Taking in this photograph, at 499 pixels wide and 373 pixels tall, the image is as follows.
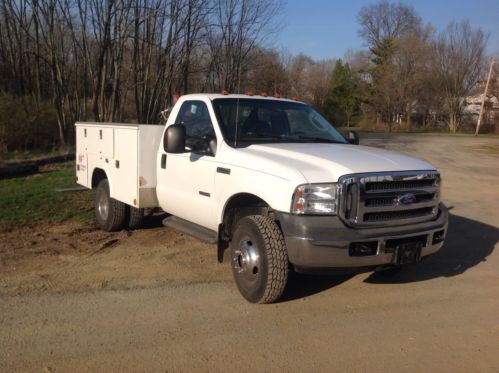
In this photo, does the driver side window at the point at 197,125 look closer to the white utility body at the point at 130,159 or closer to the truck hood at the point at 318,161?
the white utility body at the point at 130,159

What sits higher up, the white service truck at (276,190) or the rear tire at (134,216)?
the white service truck at (276,190)

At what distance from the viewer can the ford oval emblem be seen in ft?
15.1

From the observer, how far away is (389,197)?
4.54 m

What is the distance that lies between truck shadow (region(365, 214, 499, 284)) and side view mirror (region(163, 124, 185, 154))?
248 centimetres

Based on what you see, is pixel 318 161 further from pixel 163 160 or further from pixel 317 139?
pixel 163 160

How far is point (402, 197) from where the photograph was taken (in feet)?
15.1

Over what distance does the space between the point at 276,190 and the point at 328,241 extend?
0.63m

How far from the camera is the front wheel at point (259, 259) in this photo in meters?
4.46

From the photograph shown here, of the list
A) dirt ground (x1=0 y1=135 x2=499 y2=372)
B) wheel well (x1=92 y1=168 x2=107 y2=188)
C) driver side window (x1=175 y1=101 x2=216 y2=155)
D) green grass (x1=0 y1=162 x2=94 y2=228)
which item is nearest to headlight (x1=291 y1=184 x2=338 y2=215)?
dirt ground (x1=0 y1=135 x2=499 y2=372)

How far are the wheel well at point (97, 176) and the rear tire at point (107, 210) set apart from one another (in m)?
0.17

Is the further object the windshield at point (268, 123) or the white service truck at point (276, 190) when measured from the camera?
the windshield at point (268, 123)

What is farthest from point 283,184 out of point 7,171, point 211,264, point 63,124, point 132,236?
point 63,124

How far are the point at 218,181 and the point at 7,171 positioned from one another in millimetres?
8476

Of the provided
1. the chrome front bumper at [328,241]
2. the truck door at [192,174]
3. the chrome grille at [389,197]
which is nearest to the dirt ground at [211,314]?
the chrome front bumper at [328,241]
